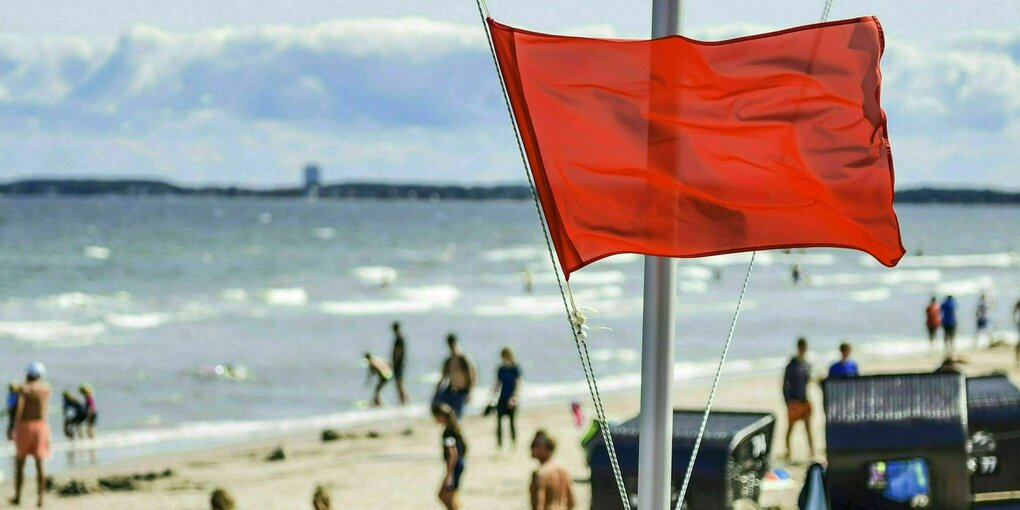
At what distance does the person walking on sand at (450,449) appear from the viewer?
11797 millimetres

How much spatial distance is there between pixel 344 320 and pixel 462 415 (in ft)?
89.2

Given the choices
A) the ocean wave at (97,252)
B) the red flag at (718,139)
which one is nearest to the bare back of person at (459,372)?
the red flag at (718,139)

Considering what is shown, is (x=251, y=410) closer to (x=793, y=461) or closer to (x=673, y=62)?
(x=793, y=461)

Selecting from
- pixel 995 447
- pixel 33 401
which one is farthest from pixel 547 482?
pixel 33 401

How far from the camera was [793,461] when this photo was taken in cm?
1567

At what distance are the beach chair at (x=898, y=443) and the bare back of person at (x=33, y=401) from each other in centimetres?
884

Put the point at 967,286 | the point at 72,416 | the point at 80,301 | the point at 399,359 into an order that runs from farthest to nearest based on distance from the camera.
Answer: the point at 967,286, the point at 80,301, the point at 399,359, the point at 72,416

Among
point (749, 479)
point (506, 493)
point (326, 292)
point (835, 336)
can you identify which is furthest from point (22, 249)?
point (749, 479)

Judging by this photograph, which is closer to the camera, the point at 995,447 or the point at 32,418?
the point at 995,447

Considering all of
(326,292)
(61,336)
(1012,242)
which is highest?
(1012,242)

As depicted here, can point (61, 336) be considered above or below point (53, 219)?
below

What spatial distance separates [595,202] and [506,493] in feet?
34.0

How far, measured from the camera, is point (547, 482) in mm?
9430

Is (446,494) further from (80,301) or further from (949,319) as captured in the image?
(80,301)
